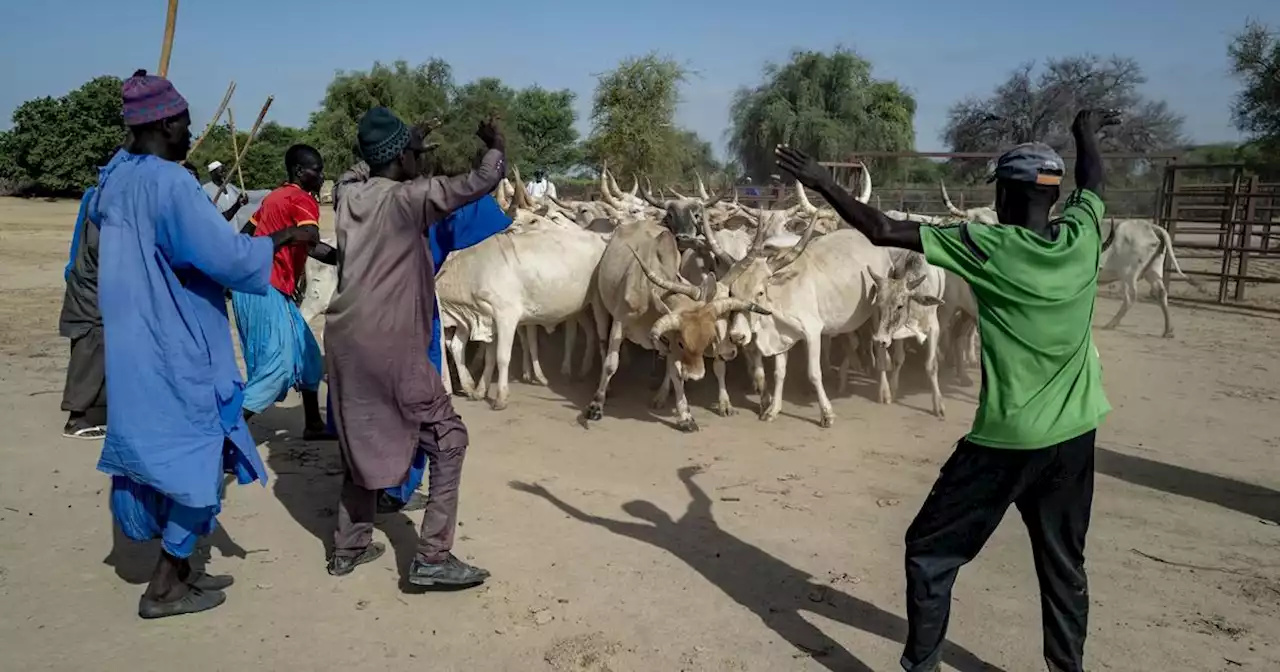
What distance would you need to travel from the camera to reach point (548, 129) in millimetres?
43688

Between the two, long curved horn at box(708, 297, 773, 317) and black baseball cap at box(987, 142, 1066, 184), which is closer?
black baseball cap at box(987, 142, 1066, 184)

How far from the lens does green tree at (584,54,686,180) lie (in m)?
26.1

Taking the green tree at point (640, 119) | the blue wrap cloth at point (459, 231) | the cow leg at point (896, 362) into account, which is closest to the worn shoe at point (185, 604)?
the blue wrap cloth at point (459, 231)

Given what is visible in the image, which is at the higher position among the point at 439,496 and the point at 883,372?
the point at 439,496

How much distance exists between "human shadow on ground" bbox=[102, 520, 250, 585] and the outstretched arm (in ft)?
10.9

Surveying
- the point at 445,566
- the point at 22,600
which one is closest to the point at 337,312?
the point at 445,566

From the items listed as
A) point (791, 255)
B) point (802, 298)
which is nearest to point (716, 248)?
point (791, 255)

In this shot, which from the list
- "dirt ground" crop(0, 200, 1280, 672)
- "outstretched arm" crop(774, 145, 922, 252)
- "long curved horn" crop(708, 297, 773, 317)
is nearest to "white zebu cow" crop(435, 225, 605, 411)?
"dirt ground" crop(0, 200, 1280, 672)

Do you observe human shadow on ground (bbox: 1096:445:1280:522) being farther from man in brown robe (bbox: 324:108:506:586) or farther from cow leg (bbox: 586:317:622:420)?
man in brown robe (bbox: 324:108:506:586)

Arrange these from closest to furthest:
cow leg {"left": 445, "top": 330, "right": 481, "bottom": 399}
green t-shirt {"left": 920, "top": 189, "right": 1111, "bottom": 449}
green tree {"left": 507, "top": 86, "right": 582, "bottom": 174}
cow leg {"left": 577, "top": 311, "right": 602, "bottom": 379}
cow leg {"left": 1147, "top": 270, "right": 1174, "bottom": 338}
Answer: green t-shirt {"left": 920, "top": 189, "right": 1111, "bottom": 449}
cow leg {"left": 445, "top": 330, "right": 481, "bottom": 399}
cow leg {"left": 577, "top": 311, "right": 602, "bottom": 379}
cow leg {"left": 1147, "top": 270, "right": 1174, "bottom": 338}
green tree {"left": 507, "top": 86, "right": 582, "bottom": 174}

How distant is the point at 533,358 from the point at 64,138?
119 ft

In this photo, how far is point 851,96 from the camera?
3566 cm

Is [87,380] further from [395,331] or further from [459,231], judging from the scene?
[395,331]

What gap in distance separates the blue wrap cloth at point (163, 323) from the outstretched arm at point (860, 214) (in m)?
2.17
